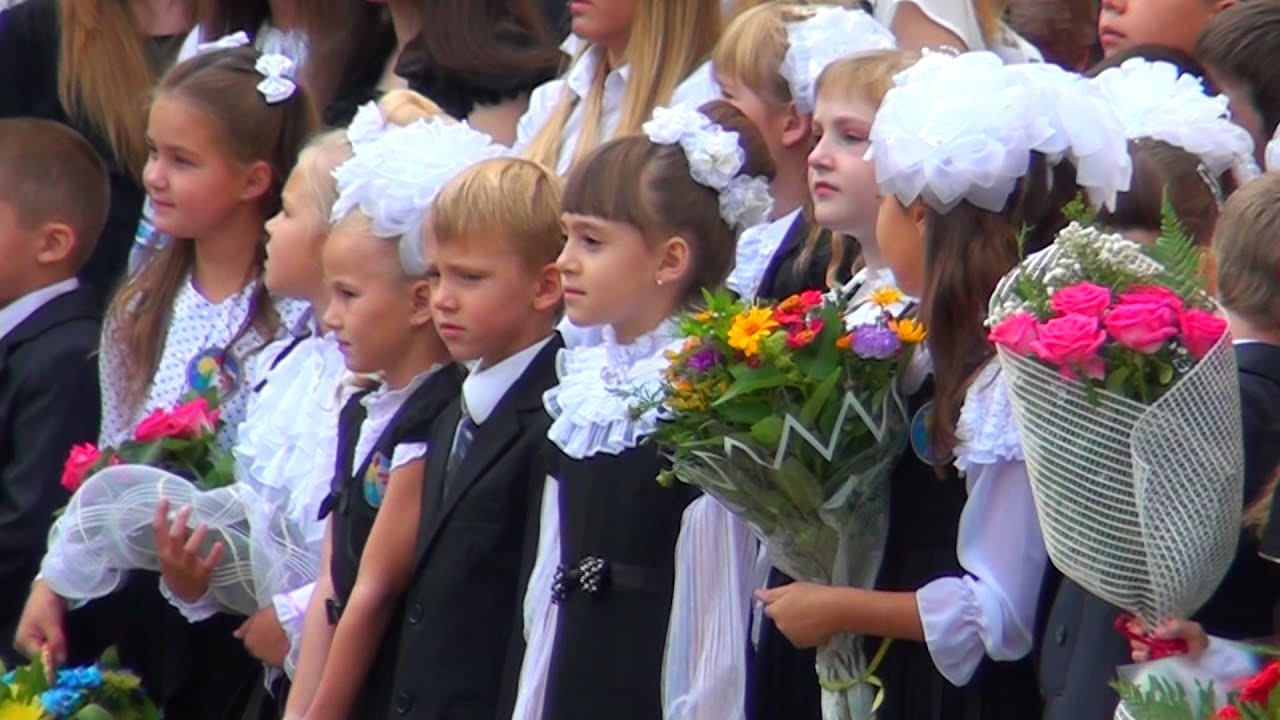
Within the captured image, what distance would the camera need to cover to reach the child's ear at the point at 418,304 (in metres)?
5.72

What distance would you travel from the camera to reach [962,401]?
4.54m

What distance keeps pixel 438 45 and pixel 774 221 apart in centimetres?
142

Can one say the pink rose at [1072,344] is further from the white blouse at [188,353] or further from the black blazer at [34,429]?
the black blazer at [34,429]

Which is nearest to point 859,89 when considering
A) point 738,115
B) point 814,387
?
point 738,115

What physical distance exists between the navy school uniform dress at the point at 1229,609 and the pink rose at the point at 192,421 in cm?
257

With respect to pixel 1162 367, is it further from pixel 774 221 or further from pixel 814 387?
pixel 774 221

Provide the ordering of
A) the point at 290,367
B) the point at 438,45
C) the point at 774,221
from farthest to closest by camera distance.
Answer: the point at 438,45, the point at 290,367, the point at 774,221

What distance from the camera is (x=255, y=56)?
6793mm

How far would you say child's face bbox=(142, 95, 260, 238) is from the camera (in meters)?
6.56

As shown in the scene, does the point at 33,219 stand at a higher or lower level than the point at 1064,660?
lower

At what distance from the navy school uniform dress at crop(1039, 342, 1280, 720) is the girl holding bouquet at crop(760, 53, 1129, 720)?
0.26 metres

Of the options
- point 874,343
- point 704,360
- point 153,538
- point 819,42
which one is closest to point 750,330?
point 704,360

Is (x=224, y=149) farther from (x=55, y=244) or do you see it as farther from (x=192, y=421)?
(x=192, y=421)

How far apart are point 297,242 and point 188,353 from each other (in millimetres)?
636
